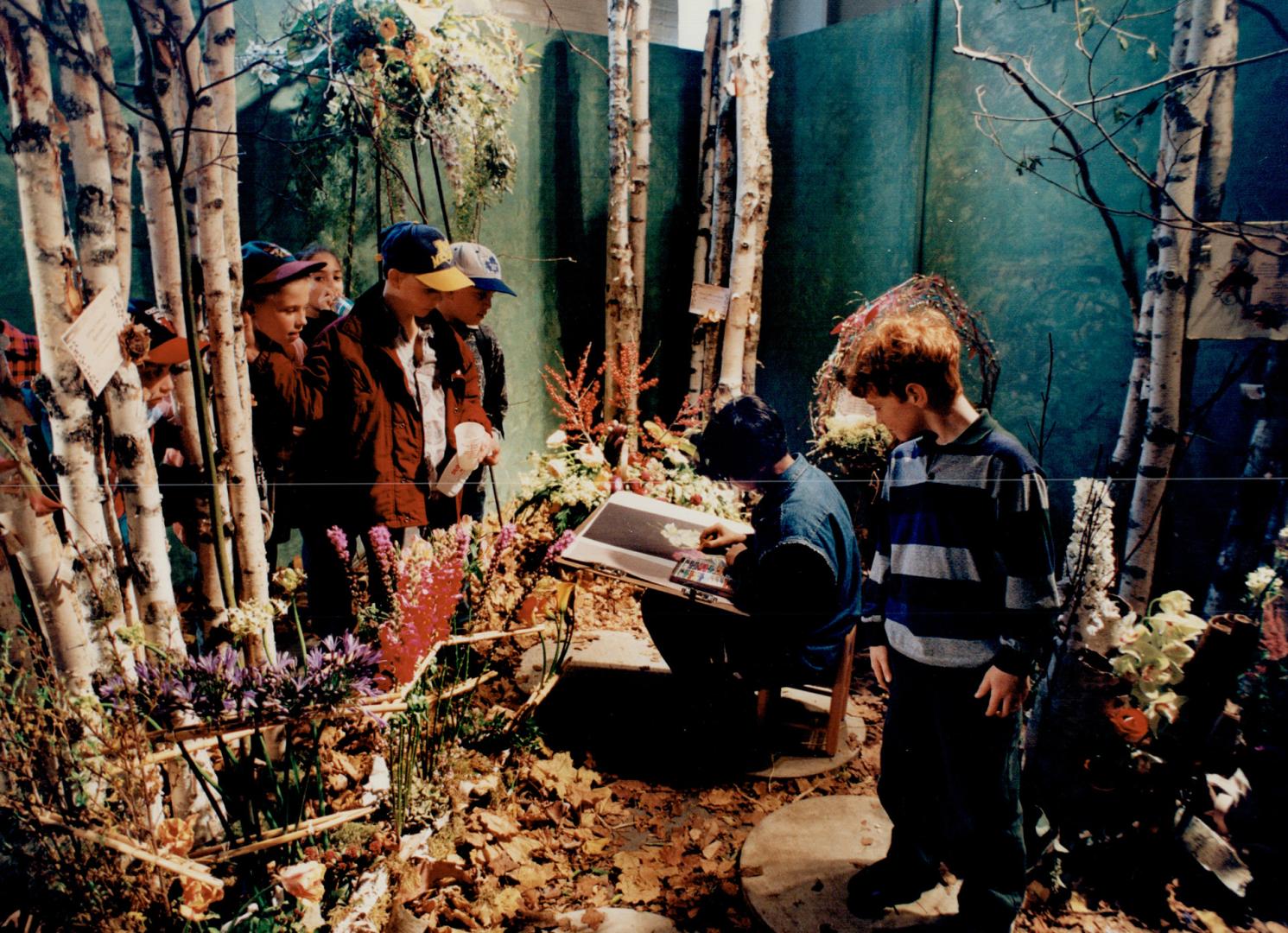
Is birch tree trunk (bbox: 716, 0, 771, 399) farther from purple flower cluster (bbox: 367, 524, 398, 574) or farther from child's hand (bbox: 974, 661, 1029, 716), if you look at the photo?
child's hand (bbox: 974, 661, 1029, 716)

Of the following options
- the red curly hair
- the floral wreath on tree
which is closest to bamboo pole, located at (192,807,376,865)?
the red curly hair

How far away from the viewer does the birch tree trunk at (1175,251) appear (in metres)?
2.64

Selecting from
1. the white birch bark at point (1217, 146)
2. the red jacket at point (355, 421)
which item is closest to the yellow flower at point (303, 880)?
the red jacket at point (355, 421)

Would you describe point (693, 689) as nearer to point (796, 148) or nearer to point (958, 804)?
point (958, 804)

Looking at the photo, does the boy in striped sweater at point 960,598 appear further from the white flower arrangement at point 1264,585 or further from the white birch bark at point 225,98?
the white birch bark at point 225,98

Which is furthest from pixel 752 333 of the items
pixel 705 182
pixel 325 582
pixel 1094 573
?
pixel 325 582

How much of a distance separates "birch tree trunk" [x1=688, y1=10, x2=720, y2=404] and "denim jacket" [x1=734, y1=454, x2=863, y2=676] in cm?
276

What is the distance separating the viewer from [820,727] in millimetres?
3176

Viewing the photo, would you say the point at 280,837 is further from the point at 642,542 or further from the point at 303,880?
the point at 642,542

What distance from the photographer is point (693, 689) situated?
3.26 m

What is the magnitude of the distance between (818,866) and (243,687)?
6.05 feet

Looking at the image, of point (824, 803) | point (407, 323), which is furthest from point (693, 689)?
point (407, 323)

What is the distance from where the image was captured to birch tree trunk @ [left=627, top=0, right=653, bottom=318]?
5289 millimetres

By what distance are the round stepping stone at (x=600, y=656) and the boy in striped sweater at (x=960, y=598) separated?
5.79 feet
